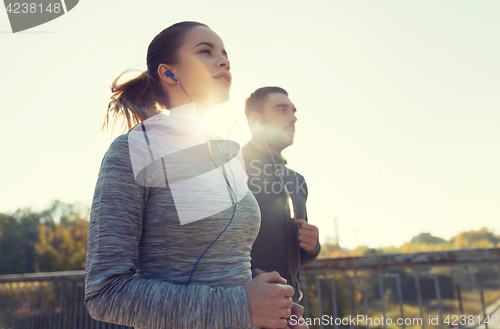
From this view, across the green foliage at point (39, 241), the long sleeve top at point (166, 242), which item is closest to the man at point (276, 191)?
the long sleeve top at point (166, 242)

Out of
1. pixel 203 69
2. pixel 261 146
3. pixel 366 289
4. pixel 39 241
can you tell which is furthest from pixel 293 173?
pixel 39 241

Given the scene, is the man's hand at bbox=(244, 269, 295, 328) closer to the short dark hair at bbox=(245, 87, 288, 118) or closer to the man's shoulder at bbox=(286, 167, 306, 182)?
the man's shoulder at bbox=(286, 167, 306, 182)

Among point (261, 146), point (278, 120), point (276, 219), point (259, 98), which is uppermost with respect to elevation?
point (259, 98)

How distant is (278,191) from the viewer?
2631 millimetres

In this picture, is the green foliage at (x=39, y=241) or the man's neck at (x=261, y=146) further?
the green foliage at (x=39, y=241)

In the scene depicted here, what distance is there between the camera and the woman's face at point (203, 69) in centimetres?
145

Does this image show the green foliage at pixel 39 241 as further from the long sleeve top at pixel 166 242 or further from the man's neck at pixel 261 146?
the long sleeve top at pixel 166 242

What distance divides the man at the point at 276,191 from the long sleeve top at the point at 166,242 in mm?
976

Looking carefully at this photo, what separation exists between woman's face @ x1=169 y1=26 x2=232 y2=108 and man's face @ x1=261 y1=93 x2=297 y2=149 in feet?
4.91

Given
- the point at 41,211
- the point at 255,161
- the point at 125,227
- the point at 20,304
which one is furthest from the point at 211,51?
the point at 41,211

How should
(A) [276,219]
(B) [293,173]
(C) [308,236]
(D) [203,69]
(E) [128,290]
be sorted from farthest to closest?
1. (B) [293,173]
2. (A) [276,219]
3. (C) [308,236]
4. (D) [203,69]
5. (E) [128,290]

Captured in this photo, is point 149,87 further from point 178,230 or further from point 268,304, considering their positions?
point 268,304

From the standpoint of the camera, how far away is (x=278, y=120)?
9.99 ft

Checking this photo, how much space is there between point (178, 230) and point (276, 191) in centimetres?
162
